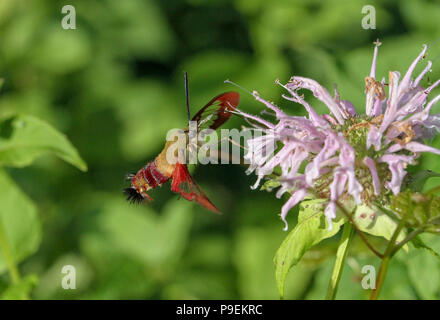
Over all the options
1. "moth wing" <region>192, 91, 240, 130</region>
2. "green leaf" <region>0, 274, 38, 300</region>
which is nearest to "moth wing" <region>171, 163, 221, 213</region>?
"moth wing" <region>192, 91, 240, 130</region>

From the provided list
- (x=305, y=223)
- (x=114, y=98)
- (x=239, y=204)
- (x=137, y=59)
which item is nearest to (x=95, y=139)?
(x=114, y=98)

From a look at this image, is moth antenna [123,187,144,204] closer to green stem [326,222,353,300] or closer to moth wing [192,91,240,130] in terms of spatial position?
moth wing [192,91,240,130]

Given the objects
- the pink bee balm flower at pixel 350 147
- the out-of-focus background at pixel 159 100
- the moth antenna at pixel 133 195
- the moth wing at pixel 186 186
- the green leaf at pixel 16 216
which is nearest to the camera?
the moth wing at pixel 186 186

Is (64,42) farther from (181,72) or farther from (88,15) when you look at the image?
(181,72)

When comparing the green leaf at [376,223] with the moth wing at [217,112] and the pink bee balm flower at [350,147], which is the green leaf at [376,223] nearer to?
the pink bee balm flower at [350,147]

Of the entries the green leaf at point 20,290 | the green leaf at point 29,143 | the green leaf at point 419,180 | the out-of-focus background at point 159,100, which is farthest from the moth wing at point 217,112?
the out-of-focus background at point 159,100

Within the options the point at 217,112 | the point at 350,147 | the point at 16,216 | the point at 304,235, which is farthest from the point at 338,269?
the point at 16,216
